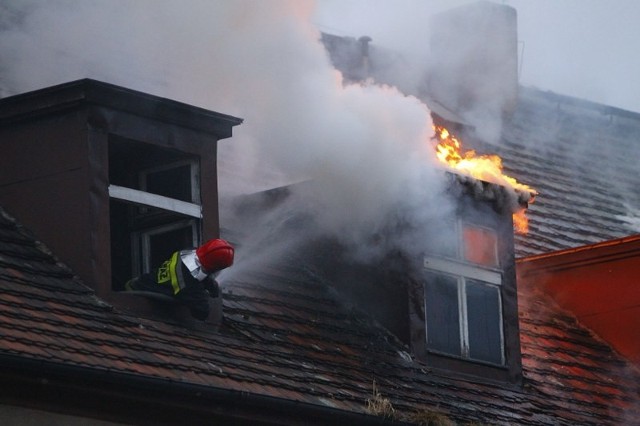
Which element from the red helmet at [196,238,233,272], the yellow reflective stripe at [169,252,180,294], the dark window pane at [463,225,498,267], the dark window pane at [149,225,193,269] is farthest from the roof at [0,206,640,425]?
the dark window pane at [463,225,498,267]

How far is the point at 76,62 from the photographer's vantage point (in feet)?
49.7

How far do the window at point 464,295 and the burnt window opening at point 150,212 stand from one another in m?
2.63

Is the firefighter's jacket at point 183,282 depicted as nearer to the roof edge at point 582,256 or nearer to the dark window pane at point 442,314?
the dark window pane at point 442,314

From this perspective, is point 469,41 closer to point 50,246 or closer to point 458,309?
point 458,309

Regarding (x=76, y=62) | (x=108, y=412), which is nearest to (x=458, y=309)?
(x=76, y=62)

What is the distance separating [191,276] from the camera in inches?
509

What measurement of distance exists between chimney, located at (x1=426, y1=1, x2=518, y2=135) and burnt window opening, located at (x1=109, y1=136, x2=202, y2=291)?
711cm

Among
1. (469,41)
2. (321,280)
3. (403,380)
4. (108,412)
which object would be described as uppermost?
(469,41)

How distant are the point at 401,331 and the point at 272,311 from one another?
4.64 ft

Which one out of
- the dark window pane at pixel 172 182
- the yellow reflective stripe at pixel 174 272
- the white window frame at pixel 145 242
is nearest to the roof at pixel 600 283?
the dark window pane at pixel 172 182

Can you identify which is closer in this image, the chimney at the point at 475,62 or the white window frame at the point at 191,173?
the white window frame at the point at 191,173

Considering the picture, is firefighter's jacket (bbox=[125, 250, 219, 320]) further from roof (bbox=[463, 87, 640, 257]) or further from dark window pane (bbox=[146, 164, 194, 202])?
roof (bbox=[463, 87, 640, 257])

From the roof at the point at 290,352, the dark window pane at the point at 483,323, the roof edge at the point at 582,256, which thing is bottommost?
the roof at the point at 290,352

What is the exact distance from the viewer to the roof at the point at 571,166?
64.3 ft
